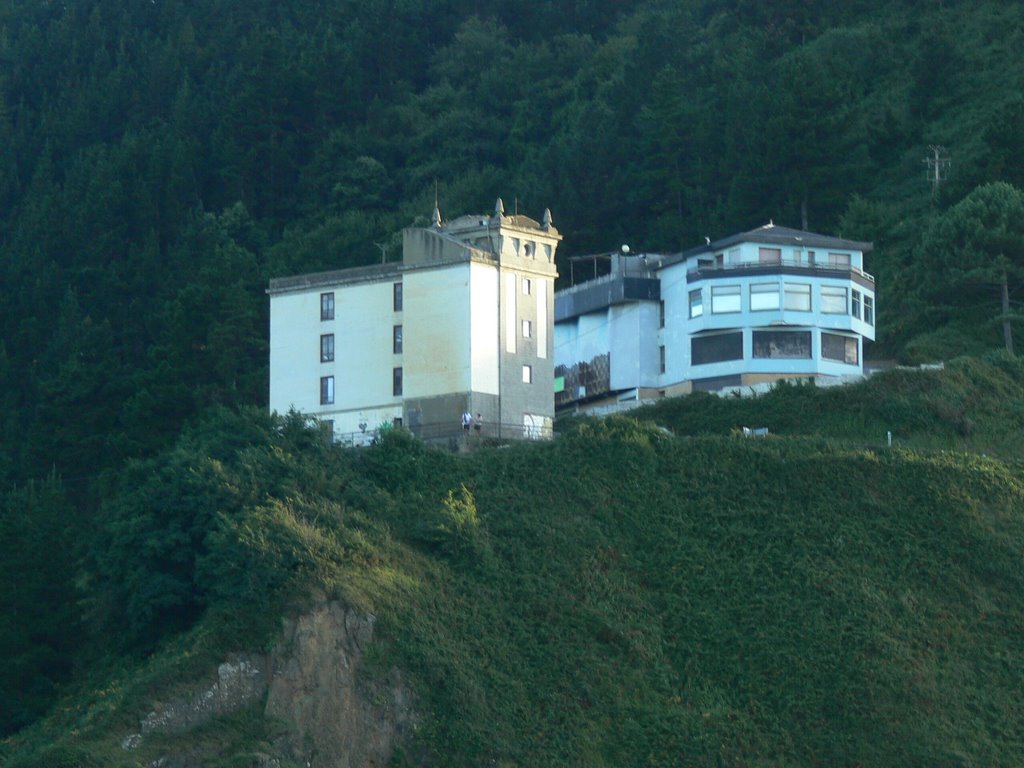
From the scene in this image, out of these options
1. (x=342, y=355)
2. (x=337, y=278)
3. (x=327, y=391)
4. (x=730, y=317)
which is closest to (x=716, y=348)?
(x=730, y=317)

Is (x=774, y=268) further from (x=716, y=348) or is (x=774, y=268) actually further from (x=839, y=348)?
(x=839, y=348)

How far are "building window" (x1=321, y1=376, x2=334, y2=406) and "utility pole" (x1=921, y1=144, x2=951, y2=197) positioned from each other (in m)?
30.6

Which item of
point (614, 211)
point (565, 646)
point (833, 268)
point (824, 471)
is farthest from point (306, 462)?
point (614, 211)

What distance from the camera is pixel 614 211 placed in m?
92.6

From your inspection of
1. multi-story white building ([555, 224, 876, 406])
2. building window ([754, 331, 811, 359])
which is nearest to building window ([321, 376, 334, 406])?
multi-story white building ([555, 224, 876, 406])

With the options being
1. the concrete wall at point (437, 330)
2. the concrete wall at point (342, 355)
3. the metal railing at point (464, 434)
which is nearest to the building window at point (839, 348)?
the metal railing at point (464, 434)

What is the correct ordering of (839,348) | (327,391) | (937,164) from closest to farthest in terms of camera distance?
(327,391)
(839,348)
(937,164)

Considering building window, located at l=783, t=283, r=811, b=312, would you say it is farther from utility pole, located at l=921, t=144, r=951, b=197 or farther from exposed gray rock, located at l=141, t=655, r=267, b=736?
exposed gray rock, located at l=141, t=655, r=267, b=736

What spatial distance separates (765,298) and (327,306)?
15.5 m

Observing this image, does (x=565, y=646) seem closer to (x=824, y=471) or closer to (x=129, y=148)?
(x=824, y=471)

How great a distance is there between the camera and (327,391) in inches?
2616

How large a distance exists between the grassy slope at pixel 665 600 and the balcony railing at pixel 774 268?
13.2 m

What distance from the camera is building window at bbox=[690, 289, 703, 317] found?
7212 cm

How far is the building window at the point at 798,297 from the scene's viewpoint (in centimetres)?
7100
